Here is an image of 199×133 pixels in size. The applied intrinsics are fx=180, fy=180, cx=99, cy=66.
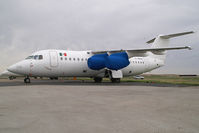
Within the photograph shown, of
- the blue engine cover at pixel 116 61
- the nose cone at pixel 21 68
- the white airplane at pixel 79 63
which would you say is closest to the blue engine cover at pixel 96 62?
the white airplane at pixel 79 63

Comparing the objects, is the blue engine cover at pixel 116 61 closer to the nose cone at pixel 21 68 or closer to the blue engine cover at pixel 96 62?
the blue engine cover at pixel 96 62

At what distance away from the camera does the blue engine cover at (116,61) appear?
67.2 ft

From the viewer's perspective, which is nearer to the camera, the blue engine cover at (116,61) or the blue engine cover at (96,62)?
the blue engine cover at (96,62)

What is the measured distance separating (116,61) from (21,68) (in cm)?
1011

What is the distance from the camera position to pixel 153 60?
27.0m

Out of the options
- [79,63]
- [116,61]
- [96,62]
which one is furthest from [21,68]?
[116,61]

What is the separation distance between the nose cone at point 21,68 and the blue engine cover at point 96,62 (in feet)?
21.6

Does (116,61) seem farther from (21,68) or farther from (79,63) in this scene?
(21,68)

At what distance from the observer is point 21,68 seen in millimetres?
17016

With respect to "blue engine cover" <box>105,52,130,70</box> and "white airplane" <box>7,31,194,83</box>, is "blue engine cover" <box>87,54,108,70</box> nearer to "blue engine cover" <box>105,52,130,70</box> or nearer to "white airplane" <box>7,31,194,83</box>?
"white airplane" <box>7,31,194,83</box>

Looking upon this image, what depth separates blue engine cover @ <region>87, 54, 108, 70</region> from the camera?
795 inches
